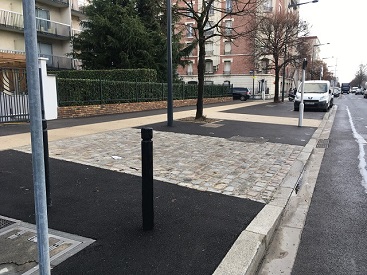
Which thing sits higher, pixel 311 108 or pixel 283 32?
pixel 283 32

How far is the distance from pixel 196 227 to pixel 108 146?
201 inches

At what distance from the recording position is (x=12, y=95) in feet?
41.3

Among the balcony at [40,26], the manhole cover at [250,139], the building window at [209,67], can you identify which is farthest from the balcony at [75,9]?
the building window at [209,67]

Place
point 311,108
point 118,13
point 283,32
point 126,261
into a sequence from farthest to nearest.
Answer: point 283,32, point 118,13, point 311,108, point 126,261

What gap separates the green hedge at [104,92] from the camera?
15062 millimetres

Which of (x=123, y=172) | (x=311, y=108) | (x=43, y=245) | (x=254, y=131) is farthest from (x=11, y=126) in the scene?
(x=311, y=108)

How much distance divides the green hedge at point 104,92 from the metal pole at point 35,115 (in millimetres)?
13603

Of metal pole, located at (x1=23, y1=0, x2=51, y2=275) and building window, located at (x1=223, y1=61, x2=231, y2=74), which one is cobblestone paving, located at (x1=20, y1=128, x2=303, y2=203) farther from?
building window, located at (x1=223, y1=61, x2=231, y2=74)

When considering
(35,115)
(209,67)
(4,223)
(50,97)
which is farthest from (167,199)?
(209,67)

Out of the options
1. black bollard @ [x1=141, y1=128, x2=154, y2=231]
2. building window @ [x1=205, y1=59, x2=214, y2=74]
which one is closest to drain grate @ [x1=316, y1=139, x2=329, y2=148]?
black bollard @ [x1=141, y1=128, x2=154, y2=231]

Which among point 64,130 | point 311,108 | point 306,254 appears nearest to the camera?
point 306,254

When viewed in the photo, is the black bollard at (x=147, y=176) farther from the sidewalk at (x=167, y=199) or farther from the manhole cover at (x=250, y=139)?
the manhole cover at (x=250, y=139)

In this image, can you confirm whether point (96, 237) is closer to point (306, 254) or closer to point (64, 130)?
point (306, 254)

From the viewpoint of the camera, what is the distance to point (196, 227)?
375 cm
